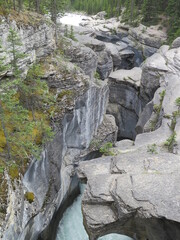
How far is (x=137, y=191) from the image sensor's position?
13.7 metres

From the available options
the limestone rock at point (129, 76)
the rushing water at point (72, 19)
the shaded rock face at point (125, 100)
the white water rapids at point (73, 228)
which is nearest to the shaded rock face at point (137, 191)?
the white water rapids at point (73, 228)

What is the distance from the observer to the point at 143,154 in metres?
17.0

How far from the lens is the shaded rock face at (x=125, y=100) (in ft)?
117

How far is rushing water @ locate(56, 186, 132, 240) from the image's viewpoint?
21.8m

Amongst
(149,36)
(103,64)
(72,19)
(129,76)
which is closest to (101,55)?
(103,64)

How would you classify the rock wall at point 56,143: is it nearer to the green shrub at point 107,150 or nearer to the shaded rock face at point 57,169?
the shaded rock face at point 57,169

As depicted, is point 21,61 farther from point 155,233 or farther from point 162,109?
point 155,233

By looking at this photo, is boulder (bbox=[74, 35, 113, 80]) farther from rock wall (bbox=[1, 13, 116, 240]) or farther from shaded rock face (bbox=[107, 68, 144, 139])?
rock wall (bbox=[1, 13, 116, 240])

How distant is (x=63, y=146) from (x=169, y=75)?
17.5 meters

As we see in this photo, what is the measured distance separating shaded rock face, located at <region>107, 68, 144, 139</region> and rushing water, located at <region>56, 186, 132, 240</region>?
1727 cm

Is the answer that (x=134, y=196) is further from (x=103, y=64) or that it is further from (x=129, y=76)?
(x=129, y=76)

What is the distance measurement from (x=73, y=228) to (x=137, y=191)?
1187 centimetres

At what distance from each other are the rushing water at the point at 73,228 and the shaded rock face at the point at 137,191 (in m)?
5.37

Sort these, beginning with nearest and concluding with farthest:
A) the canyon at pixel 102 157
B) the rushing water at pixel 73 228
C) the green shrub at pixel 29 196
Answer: the canyon at pixel 102 157 < the green shrub at pixel 29 196 < the rushing water at pixel 73 228
